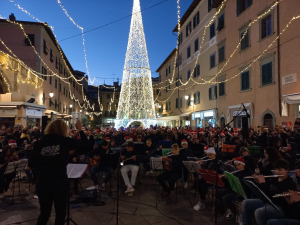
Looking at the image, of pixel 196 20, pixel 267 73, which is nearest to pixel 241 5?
pixel 267 73

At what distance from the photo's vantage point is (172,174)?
6605 mm

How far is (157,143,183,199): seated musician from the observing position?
638cm

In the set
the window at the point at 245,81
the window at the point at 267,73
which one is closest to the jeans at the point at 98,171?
the window at the point at 267,73

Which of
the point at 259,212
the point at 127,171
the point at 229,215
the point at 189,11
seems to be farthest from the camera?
the point at 189,11

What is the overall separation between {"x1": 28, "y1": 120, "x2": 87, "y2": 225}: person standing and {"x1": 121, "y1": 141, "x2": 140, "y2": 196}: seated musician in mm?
3505

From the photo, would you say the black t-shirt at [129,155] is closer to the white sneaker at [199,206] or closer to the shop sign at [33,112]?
the white sneaker at [199,206]

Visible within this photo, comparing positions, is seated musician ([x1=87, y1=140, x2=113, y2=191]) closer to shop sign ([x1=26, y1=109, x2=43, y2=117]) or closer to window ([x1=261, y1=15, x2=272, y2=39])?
window ([x1=261, y1=15, x2=272, y2=39])

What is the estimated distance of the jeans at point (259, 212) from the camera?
362 centimetres

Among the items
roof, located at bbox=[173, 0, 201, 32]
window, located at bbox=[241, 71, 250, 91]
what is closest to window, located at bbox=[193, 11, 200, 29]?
roof, located at bbox=[173, 0, 201, 32]

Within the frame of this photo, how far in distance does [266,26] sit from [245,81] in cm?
377

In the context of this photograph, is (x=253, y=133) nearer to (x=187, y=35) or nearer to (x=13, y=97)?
(x=13, y=97)

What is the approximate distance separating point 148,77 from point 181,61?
11904 millimetres

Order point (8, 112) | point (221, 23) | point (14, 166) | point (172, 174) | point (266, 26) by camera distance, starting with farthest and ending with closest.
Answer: point (221, 23)
point (8, 112)
point (266, 26)
point (172, 174)
point (14, 166)

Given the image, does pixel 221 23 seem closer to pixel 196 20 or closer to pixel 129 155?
Result: pixel 196 20
